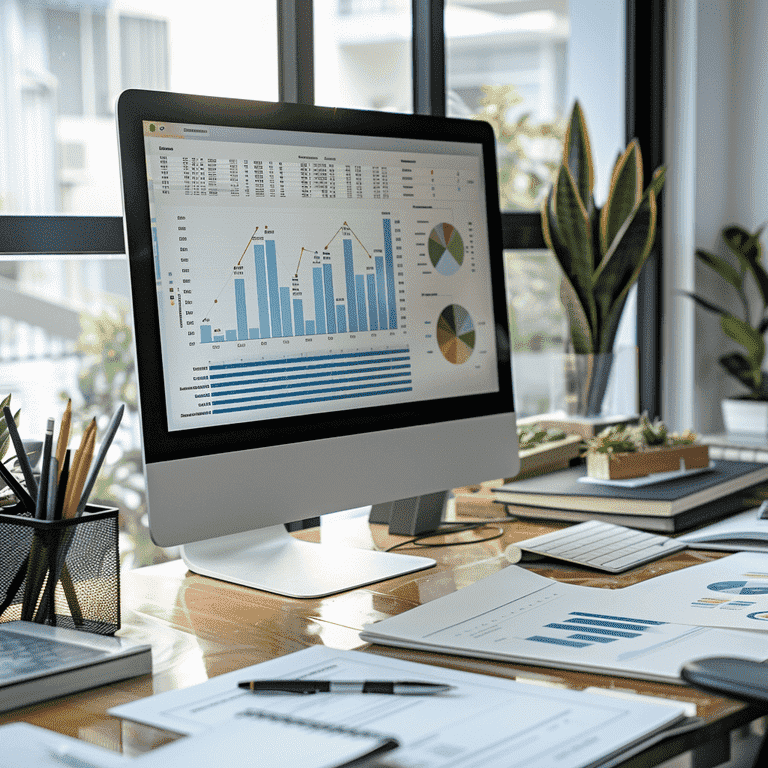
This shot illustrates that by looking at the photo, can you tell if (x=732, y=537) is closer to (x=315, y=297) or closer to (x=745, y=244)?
(x=315, y=297)

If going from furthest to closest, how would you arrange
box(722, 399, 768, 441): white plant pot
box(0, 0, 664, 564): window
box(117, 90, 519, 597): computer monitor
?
box(722, 399, 768, 441): white plant pot, box(0, 0, 664, 564): window, box(117, 90, 519, 597): computer monitor

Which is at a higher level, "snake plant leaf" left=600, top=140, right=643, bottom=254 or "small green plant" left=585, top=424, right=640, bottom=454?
"snake plant leaf" left=600, top=140, right=643, bottom=254

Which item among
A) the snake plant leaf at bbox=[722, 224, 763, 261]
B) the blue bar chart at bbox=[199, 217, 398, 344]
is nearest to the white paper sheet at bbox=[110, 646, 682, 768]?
the blue bar chart at bbox=[199, 217, 398, 344]

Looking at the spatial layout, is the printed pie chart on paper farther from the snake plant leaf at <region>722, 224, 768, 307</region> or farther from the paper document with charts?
the snake plant leaf at <region>722, 224, 768, 307</region>

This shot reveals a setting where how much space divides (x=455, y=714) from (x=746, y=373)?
1933mm

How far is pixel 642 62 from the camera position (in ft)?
7.50

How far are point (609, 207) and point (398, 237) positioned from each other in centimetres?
99

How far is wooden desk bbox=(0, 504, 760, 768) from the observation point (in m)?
0.63

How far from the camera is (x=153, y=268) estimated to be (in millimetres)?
899

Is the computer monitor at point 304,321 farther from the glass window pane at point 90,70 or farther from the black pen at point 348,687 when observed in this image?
the glass window pane at point 90,70

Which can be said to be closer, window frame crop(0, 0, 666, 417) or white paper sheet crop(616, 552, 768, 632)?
white paper sheet crop(616, 552, 768, 632)

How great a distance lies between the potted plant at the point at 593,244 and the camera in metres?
1.86

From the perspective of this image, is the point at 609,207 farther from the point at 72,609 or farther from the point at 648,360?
the point at 72,609

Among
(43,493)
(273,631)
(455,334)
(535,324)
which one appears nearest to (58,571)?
(43,493)
